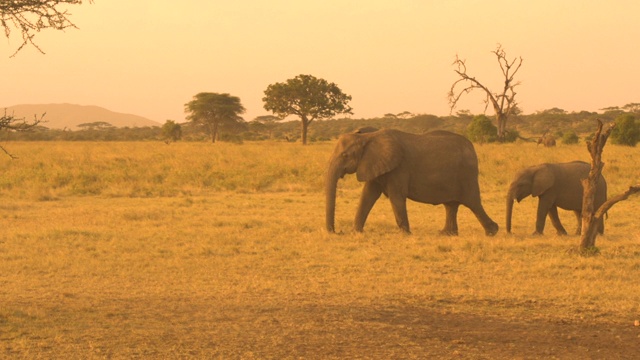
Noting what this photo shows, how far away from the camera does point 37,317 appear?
700cm

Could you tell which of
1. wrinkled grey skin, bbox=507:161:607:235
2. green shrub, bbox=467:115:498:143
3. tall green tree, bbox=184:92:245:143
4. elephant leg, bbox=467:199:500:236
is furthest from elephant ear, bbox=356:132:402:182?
tall green tree, bbox=184:92:245:143

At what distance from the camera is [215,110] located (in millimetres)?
65562

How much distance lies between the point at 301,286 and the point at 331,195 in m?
4.09

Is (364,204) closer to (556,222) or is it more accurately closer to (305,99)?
(556,222)

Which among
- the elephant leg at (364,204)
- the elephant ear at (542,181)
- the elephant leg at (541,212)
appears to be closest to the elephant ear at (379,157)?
the elephant leg at (364,204)

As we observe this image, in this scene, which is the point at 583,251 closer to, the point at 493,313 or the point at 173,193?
the point at 493,313

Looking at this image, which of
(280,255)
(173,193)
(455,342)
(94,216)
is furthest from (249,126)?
(455,342)

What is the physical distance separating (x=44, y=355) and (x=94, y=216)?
377 inches

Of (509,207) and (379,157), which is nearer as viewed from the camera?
(379,157)

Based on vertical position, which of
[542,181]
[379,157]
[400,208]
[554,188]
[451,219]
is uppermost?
[379,157]

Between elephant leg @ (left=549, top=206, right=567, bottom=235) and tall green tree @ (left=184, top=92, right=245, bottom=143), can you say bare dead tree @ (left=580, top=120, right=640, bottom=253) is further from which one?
tall green tree @ (left=184, top=92, right=245, bottom=143)

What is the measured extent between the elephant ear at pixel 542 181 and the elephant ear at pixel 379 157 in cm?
234

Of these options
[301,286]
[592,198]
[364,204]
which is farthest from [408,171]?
[301,286]

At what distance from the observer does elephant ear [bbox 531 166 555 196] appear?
12222 millimetres
